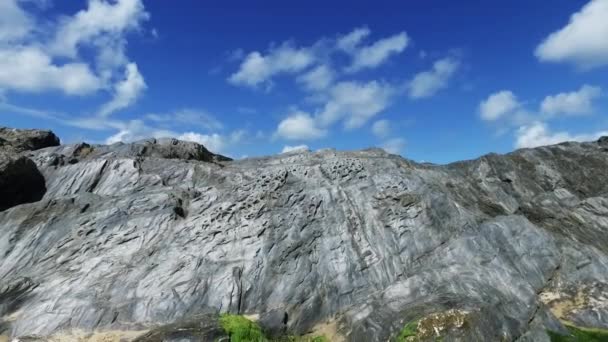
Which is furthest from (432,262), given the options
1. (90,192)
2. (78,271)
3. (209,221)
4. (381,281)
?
(90,192)

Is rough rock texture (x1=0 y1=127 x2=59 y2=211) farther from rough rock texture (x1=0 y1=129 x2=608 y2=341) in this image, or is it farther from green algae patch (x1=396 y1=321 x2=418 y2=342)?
green algae patch (x1=396 y1=321 x2=418 y2=342)

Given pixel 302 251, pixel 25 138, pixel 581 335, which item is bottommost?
pixel 581 335

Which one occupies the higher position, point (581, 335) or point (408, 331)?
point (408, 331)

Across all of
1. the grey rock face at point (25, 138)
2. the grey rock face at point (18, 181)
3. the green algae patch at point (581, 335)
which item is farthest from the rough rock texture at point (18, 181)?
the green algae patch at point (581, 335)

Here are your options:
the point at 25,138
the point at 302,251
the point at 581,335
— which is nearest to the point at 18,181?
the point at 25,138

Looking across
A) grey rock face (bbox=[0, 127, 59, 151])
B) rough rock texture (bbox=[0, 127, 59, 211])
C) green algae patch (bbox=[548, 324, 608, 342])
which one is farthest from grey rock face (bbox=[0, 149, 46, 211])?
green algae patch (bbox=[548, 324, 608, 342])

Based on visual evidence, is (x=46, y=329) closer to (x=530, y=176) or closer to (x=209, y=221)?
(x=209, y=221)

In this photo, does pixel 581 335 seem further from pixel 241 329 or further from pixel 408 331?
pixel 241 329

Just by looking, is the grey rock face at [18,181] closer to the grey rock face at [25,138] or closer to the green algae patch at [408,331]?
the grey rock face at [25,138]
